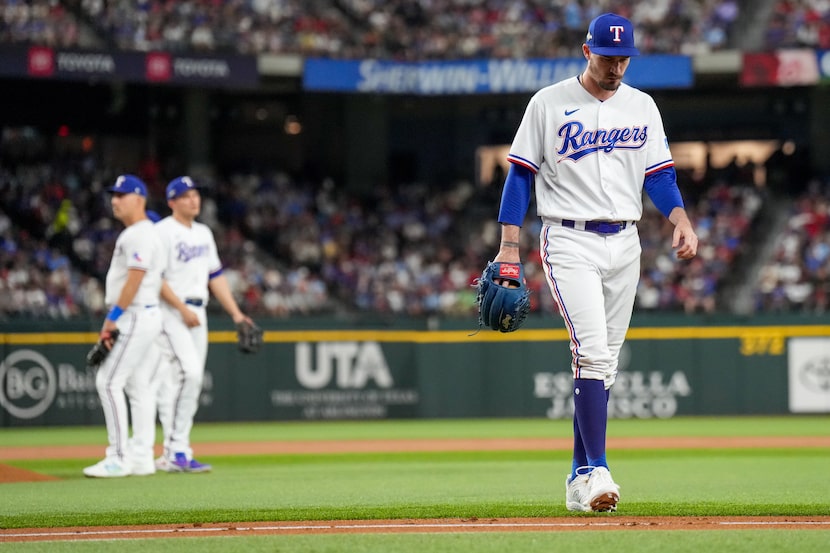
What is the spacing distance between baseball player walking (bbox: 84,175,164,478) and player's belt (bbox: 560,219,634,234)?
158 inches

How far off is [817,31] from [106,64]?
40.2ft

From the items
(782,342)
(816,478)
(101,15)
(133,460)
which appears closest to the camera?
(816,478)

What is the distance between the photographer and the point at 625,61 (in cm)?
573

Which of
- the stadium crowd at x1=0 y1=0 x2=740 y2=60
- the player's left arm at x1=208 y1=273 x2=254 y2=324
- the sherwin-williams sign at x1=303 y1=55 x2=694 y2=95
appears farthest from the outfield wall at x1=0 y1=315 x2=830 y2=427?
the stadium crowd at x1=0 y1=0 x2=740 y2=60

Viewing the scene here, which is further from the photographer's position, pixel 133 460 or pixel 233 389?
pixel 233 389

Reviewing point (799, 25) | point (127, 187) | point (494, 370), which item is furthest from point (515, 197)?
point (799, 25)

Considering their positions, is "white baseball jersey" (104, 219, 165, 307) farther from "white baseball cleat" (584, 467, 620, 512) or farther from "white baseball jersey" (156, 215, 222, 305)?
"white baseball cleat" (584, 467, 620, 512)

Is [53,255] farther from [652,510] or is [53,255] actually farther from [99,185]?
[652,510]

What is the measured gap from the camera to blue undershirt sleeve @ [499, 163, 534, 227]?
5.78m

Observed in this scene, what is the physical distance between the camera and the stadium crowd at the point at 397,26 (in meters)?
22.7

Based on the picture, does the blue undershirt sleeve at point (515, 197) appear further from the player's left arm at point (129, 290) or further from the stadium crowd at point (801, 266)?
the stadium crowd at point (801, 266)

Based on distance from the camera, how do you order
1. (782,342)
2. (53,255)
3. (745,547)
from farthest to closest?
(53,255)
(782,342)
(745,547)

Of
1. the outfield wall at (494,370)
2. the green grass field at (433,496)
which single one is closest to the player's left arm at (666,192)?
the green grass field at (433,496)

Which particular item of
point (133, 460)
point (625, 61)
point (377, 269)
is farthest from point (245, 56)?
point (625, 61)
